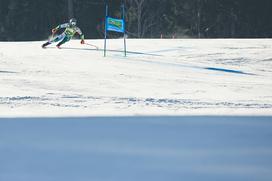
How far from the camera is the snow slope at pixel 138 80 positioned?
28.5ft

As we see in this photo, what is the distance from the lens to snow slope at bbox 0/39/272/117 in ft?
28.5

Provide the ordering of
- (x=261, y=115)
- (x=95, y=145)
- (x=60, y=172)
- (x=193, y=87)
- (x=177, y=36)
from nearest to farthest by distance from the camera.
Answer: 1. (x=60, y=172)
2. (x=95, y=145)
3. (x=261, y=115)
4. (x=193, y=87)
5. (x=177, y=36)

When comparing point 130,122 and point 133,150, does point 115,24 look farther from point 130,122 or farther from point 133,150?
point 133,150

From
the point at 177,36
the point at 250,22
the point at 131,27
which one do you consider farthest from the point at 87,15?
the point at 250,22

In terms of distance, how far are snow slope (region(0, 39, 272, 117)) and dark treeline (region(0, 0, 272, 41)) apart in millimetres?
25529

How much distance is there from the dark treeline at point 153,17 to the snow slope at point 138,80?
25.5 m

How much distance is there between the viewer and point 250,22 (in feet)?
165

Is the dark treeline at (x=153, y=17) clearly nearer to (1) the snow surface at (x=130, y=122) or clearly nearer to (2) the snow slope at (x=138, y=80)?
(2) the snow slope at (x=138, y=80)

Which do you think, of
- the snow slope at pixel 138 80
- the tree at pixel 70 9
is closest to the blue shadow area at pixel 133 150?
the snow slope at pixel 138 80

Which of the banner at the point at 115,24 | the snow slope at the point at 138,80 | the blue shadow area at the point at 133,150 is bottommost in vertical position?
the snow slope at the point at 138,80

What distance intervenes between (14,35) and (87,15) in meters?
6.73

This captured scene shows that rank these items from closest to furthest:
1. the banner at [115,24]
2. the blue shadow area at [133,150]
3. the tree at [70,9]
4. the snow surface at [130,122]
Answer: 1. the blue shadow area at [133,150]
2. the snow surface at [130,122]
3. the banner at [115,24]
4. the tree at [70,9]

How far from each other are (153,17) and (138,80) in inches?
1499

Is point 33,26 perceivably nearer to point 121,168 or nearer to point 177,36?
point 177,36
